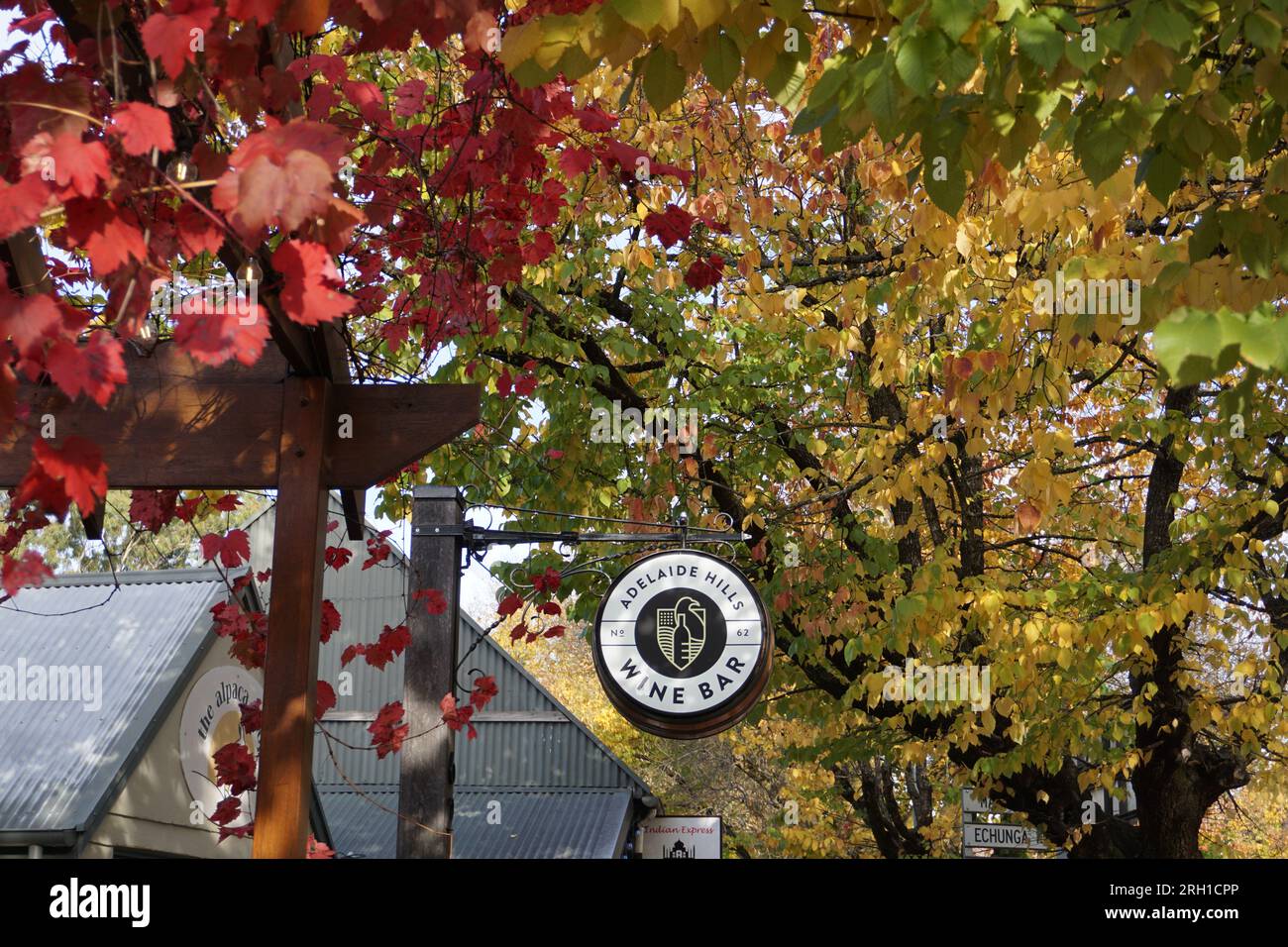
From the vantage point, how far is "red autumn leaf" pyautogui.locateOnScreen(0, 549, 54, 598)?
270 cm

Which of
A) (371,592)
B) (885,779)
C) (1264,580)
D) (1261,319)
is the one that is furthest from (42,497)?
(885,779)

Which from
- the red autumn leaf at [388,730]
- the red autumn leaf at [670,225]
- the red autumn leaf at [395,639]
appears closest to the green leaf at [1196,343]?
the red autumn leaf at [670,225]

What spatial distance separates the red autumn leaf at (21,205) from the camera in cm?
240

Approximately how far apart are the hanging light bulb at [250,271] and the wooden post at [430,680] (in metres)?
3.47

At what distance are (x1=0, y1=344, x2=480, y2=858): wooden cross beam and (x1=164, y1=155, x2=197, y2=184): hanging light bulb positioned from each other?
1.11 meters

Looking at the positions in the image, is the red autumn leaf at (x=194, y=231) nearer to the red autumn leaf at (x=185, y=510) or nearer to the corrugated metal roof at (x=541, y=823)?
the red autumn leaf at (x=185, y=510)

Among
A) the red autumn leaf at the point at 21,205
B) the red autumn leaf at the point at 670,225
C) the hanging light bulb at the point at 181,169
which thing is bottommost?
the red autumn leaf at the point at 21,205

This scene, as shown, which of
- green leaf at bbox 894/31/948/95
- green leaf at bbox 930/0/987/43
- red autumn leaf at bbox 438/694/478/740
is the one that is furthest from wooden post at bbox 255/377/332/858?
green leaf at bbox 930/0/987/43

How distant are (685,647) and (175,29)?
5.45 metres

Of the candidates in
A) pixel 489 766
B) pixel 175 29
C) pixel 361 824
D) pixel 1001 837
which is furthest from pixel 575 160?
pixel 489 766

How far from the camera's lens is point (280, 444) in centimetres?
438

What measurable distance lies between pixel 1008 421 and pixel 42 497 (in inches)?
402

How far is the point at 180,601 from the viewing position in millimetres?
11750

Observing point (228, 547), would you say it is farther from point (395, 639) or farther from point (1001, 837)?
point (1001, 837)
